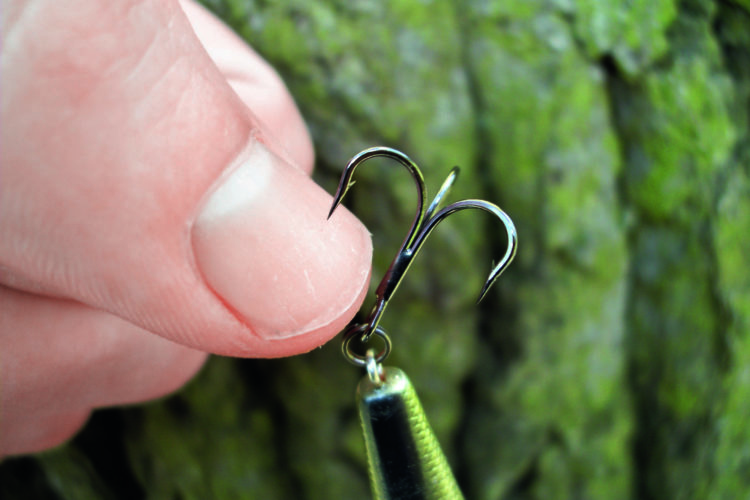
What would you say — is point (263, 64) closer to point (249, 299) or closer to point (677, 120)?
point (249, 299)

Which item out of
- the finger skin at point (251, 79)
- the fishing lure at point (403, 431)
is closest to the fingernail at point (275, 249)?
the fishing lure at point (403, 431)

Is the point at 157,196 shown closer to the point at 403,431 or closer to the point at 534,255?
the point at 403,431

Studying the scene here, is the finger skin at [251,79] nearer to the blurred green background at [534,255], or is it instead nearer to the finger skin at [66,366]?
the blurred green background at [534,255]

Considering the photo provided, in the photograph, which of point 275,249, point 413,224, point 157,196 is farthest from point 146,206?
point 413,224

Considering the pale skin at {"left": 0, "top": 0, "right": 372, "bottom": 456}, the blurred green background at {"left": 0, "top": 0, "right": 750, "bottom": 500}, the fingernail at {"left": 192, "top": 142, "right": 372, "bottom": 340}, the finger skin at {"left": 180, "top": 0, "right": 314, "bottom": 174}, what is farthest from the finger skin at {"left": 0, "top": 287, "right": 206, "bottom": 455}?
the finger skin at {"left": 180, "top": 0, "right": 314, "bottom": 174}

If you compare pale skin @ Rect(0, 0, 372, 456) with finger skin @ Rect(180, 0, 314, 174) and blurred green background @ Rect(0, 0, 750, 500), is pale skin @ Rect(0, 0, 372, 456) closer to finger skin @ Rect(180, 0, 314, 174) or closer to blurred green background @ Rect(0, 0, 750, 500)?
finger skin @ Rect(180, 0, 314, 174)

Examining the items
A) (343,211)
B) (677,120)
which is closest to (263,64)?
(343,211)
